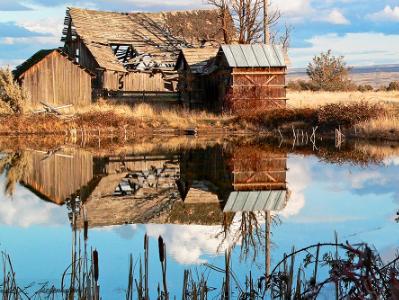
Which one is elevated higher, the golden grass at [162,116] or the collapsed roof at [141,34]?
the collapsed roof at [141,34]

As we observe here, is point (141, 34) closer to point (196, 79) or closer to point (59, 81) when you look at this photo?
point (196, 79)

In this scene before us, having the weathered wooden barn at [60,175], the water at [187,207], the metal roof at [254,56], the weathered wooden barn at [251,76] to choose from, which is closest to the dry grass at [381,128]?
the water at [187,207]

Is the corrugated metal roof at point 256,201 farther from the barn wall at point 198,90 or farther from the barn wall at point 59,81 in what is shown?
the barn wall at point 59,81

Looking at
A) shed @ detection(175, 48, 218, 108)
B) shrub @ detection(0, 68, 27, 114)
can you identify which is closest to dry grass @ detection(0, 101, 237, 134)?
shrub @ detection(0, 68, 27, 114)

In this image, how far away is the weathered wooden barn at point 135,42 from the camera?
41344 mm

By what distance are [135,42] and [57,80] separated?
7439 mm

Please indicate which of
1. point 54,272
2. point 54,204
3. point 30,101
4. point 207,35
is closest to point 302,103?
point 207,35

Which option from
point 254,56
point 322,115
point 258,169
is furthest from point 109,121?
point 258,169

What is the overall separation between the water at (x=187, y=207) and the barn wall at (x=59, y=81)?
12.5 m

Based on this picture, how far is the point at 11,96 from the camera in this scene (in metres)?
35.8

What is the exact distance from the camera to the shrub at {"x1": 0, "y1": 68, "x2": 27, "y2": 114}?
117 ft

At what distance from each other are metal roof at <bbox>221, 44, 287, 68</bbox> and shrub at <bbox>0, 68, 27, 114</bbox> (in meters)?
11.4

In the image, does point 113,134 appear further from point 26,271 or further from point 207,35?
point 26,271

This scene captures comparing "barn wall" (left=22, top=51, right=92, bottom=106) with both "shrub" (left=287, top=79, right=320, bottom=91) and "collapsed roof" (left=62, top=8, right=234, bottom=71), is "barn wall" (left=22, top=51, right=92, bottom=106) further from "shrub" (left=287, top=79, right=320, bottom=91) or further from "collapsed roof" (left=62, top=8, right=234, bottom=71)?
"shrub" (left=287, top=79, right=320, bottom=91)
